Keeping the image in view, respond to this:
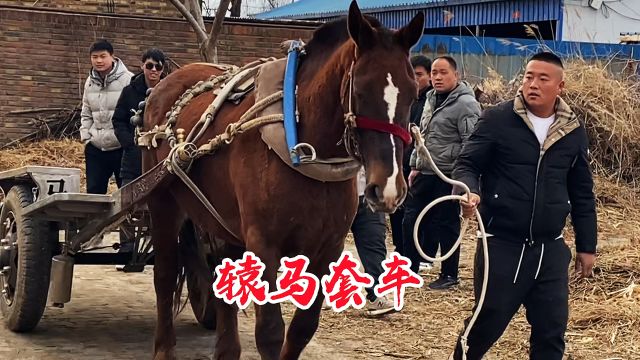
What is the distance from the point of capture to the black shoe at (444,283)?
24.9 feet

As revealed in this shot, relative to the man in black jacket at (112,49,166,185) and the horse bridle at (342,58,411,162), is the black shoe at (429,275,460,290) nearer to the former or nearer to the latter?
the man in black jacket at (112,49,166,185)

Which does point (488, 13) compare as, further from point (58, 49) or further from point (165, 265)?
point (165, 265)

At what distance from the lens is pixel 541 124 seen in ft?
14.3

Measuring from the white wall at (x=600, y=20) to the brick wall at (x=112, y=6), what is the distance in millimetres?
8294

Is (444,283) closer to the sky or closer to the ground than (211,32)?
closer to the ground

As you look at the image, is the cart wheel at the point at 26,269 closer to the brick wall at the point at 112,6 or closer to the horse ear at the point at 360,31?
the horse ear at the point at 360,31

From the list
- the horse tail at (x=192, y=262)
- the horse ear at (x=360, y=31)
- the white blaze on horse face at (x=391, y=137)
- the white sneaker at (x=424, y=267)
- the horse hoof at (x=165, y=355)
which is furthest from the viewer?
the white sneaker at (x=424, y=267)

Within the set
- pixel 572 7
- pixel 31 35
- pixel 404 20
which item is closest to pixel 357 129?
pixel 31 35

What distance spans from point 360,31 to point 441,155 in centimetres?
393

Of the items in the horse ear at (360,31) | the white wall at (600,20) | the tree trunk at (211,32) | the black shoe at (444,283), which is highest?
the white wall at (600,20)

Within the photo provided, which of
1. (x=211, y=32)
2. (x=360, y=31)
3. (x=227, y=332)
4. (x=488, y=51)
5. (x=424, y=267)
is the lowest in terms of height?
Answer: (x=424, y=267)

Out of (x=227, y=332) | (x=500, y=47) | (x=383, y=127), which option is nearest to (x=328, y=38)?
(x=383, y=127)

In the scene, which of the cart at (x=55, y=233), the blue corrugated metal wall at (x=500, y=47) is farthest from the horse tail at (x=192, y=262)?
the blue corrugated metal wall at (x=500, y=47)

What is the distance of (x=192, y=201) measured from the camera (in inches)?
200
